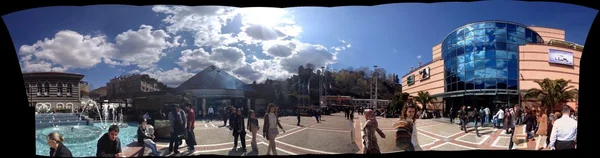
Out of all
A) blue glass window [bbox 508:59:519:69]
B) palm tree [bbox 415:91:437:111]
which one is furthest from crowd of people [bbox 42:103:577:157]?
blue glass window [bbox 508:59:519:69]

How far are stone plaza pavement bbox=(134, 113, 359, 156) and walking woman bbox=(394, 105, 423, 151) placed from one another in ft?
1.81

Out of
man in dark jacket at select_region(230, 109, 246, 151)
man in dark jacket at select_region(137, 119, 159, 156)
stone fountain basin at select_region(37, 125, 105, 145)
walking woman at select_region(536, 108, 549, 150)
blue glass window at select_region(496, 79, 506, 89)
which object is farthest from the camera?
walking woman at select_region(536, 108, 549, 150)

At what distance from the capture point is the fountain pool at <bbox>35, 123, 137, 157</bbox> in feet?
12.4

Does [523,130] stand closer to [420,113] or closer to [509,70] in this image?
[509,70]

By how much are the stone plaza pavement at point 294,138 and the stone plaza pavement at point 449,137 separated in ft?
0.80

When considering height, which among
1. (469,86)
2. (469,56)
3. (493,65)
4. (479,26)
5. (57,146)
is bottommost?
(57,146)

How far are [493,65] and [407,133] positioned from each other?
134 centimetres

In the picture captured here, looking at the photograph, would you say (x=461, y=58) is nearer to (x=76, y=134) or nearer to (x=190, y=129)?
(x=190, y=129)

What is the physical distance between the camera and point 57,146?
12.4 feet

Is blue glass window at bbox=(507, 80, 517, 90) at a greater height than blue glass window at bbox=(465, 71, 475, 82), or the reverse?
blue glass window at bbox=(465, 71, 475, 82)

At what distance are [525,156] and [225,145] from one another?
3.69 meters

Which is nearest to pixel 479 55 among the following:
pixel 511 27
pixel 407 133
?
pixel 511 27

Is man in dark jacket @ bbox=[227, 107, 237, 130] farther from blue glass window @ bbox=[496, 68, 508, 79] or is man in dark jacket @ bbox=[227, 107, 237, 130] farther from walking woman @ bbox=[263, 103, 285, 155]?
blue glass window @ bbox=[496, 68, 508, 79]

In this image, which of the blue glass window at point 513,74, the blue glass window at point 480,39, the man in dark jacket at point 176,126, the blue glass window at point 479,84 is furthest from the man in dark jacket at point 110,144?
the blue glass window at point 513,74
